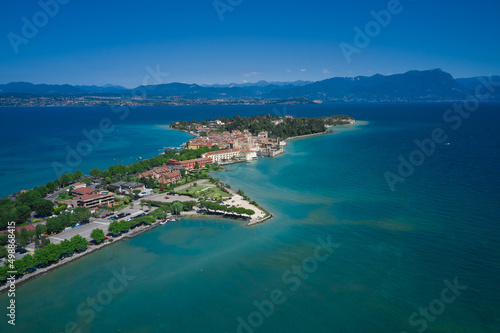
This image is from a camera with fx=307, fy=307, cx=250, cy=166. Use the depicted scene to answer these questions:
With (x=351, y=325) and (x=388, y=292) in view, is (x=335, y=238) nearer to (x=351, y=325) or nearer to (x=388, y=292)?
(x=388, y=292)

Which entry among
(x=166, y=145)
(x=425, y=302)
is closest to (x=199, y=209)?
(x=425, y=302)

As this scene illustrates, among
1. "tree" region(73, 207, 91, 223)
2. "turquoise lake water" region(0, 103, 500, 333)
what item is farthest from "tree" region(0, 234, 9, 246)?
"turquoise lake water" region(0, 103, 500, 333)

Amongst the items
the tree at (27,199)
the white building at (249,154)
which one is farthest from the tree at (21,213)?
the white building at (249,154)

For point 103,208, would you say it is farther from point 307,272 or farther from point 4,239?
point 307,272

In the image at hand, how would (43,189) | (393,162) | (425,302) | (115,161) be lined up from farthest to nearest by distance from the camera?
(115,161) < (393,162) < (43,189) < (425,302)

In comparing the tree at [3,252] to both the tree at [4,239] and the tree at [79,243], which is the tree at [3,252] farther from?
the tree at [79,243]

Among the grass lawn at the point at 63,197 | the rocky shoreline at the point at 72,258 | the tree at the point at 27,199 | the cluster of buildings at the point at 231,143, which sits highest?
the cluster of buildings at the point at 231,143
